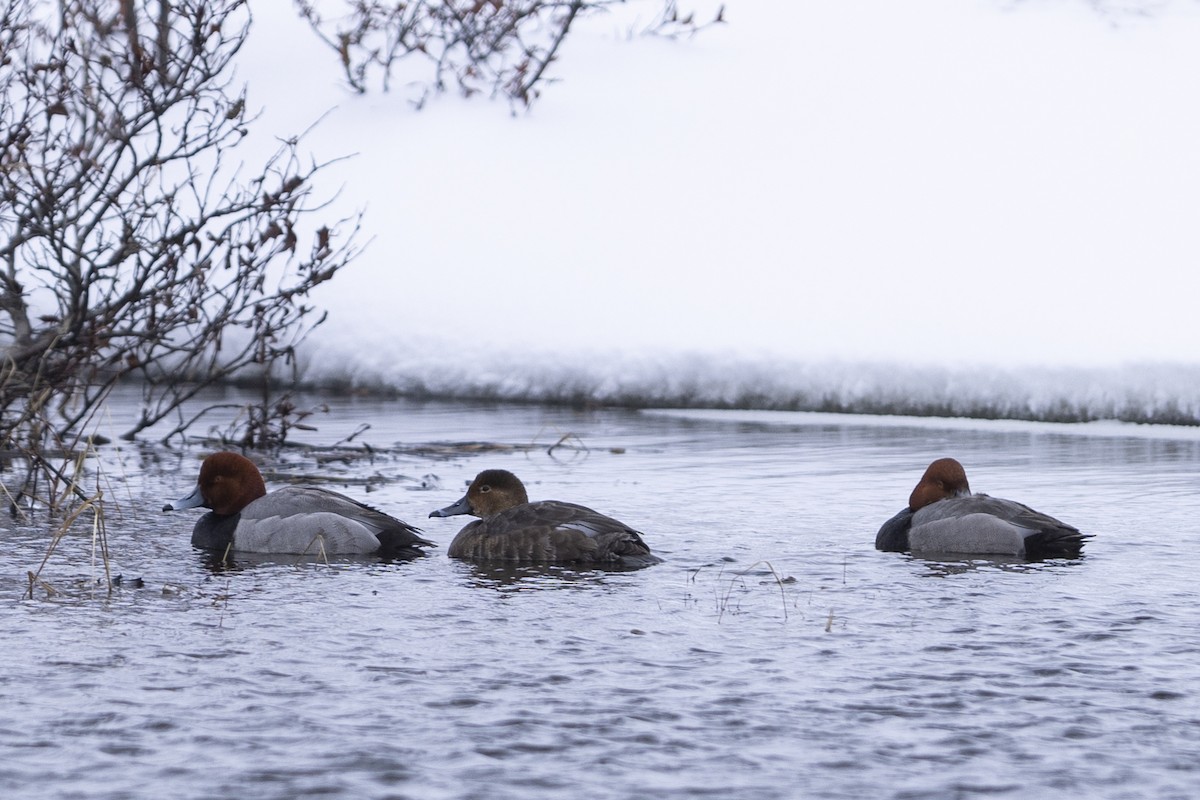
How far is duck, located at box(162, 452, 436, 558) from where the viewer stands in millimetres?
7793

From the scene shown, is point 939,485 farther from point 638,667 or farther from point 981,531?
point 638,667

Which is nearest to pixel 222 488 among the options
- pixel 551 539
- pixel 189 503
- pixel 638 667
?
pixel 189 503

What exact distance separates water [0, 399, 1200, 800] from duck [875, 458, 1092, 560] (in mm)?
153

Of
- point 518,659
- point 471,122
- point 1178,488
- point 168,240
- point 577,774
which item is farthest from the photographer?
point 471,122

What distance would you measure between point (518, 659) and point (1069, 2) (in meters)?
16.8

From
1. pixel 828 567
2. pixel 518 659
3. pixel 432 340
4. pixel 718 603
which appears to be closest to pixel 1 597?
pixel 518 659

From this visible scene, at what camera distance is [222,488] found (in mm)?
8289

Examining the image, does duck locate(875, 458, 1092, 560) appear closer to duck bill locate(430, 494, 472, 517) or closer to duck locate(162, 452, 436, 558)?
duck bill locate(430, 494, 472, 517)

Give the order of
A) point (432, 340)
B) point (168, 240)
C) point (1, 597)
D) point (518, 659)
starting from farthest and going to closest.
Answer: point (432, 340), point (168, 240), point (1, 597), point (518, 659)

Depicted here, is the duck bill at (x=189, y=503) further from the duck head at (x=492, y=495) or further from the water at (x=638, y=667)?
the duck head at (x=492, y=495)

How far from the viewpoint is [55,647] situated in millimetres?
5617

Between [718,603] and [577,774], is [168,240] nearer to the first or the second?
[718,603]

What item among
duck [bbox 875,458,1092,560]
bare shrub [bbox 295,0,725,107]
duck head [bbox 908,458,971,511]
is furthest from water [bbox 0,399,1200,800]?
bare shrub [bbox 295,0,725,107]

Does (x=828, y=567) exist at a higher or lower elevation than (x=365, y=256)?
lower
